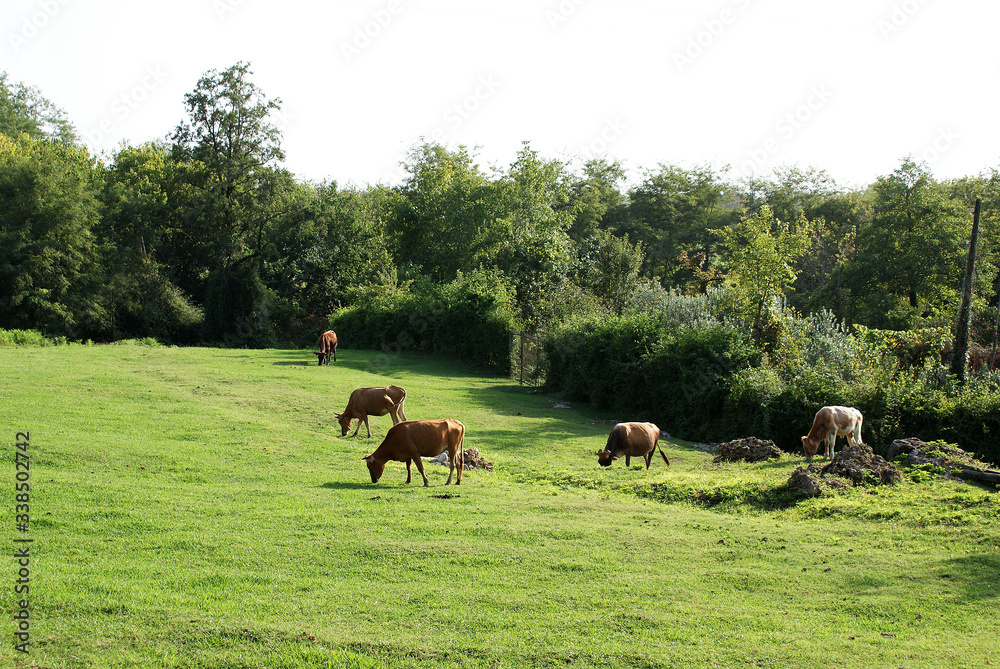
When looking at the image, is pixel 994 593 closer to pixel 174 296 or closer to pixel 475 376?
pixel 475 376

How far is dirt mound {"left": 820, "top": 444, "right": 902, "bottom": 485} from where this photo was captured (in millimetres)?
13828

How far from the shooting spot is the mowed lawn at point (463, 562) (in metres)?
6.96

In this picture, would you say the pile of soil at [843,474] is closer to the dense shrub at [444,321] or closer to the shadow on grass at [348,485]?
the shadow on grass at [348,485]

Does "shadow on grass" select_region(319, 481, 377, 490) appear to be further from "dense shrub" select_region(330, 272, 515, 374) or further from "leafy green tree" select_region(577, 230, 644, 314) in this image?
"leafy green tree" select_region(577, 230, 644, 314)

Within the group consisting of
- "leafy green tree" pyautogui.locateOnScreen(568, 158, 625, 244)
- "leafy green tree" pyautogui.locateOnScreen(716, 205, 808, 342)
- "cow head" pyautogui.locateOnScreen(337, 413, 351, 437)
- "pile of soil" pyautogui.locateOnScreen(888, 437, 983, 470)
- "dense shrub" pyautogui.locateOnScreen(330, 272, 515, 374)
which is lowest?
"cow head" pyautogui.locateOnScreen(337, 413, 351, 437)

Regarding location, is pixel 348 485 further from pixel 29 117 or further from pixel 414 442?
pixel 29 117

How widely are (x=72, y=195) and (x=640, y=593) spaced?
49.3 m

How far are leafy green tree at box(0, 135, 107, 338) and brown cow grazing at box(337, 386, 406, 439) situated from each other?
3520 cm

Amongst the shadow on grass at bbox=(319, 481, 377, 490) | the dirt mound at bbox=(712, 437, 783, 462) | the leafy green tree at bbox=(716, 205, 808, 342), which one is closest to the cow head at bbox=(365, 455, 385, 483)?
the shadow on grass at bbox=(319, 481, 377, 490)

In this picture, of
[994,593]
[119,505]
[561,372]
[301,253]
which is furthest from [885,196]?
[119,505]

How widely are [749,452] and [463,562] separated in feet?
33.8

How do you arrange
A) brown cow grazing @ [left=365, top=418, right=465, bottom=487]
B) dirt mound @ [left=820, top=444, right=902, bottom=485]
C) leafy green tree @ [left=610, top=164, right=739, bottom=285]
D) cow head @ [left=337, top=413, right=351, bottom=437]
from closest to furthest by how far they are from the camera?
brown cow grazing @ [left=365, top=418, right=465, bottom=487], dirt mound @ [left=820, top=444, right=902, bottom=485], cow head @ [left=337, top=413, right=351, bottom=437], leafy green tree @ [left=610, top=164, right=739, bottom=285]

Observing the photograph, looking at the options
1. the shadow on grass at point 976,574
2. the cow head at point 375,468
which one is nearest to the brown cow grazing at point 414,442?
the cow head at point 375,468

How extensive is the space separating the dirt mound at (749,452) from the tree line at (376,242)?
20.8 meters
